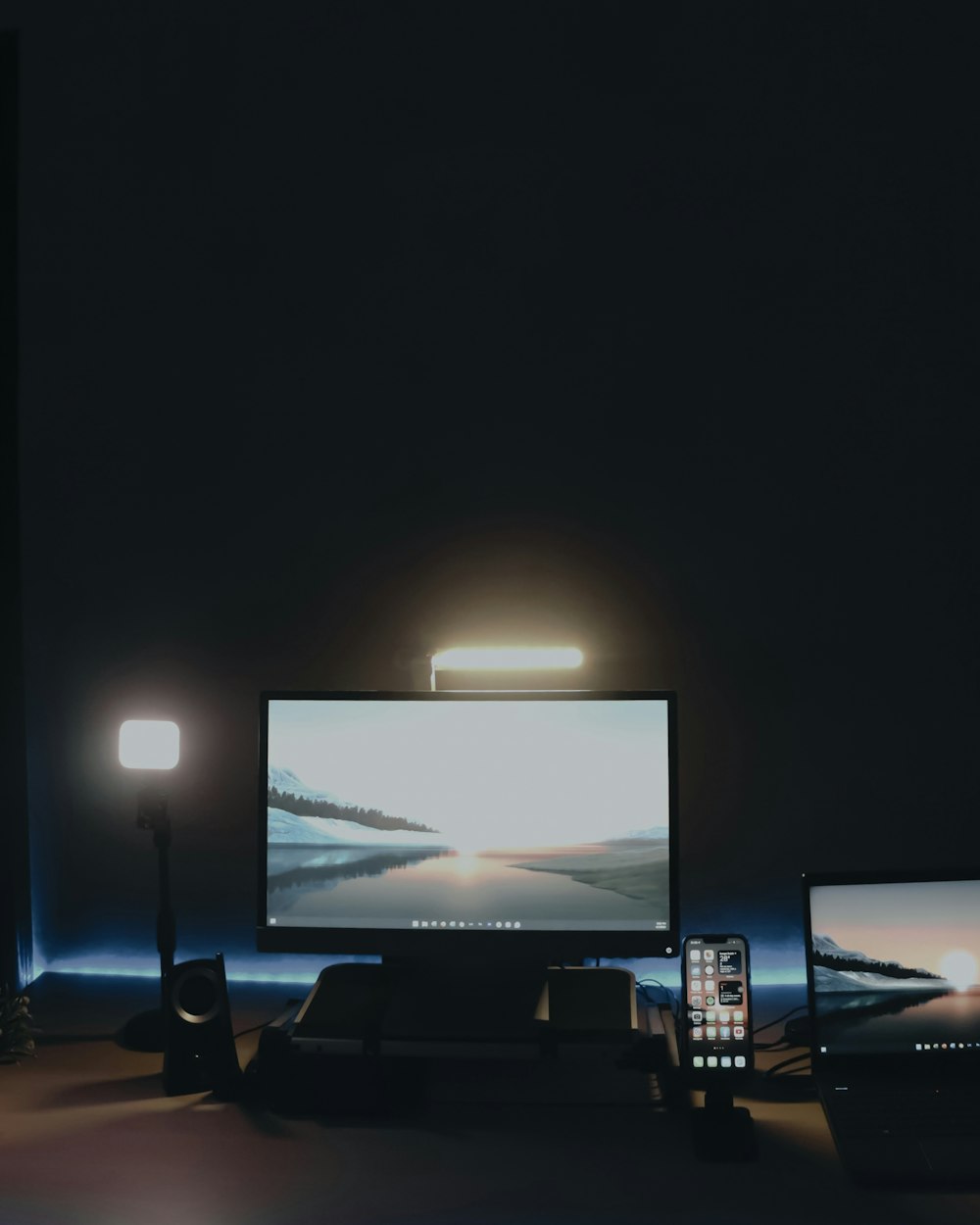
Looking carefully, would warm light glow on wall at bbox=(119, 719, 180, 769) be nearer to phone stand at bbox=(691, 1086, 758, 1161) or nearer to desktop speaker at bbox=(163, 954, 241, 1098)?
desktop speaker at bbox=(163, 954, 241, 1098)

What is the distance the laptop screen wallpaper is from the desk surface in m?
0.13

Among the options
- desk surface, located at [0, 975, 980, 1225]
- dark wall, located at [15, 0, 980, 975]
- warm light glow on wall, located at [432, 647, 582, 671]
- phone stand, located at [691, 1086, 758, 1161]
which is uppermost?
dark wall, located at [15, 0, 980, 975]

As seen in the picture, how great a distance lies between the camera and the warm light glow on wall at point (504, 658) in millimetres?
1851

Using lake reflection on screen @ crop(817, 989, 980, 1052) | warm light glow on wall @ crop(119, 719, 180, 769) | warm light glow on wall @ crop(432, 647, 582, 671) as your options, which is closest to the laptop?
lake reflection on screen @ crop(817, 989, 980, 1052)

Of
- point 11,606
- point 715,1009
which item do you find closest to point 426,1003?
point 715,1009

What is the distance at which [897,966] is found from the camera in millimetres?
1475

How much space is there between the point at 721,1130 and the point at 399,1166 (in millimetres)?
390

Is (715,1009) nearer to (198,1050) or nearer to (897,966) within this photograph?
(897,966)

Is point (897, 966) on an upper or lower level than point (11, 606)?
lower

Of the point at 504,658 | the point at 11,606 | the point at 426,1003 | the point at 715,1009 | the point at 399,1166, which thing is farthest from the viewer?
the point at 11,606

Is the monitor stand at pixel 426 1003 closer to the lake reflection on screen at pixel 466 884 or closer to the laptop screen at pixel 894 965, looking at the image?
the lake reflection on screen at pixel 466 884

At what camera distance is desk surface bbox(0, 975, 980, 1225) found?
3.79 ft

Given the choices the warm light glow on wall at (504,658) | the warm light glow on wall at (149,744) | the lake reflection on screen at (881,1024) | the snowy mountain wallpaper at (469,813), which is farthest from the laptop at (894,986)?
the warm light glow on wall at (149,744)

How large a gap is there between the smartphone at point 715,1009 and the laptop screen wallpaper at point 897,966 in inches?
4.3
